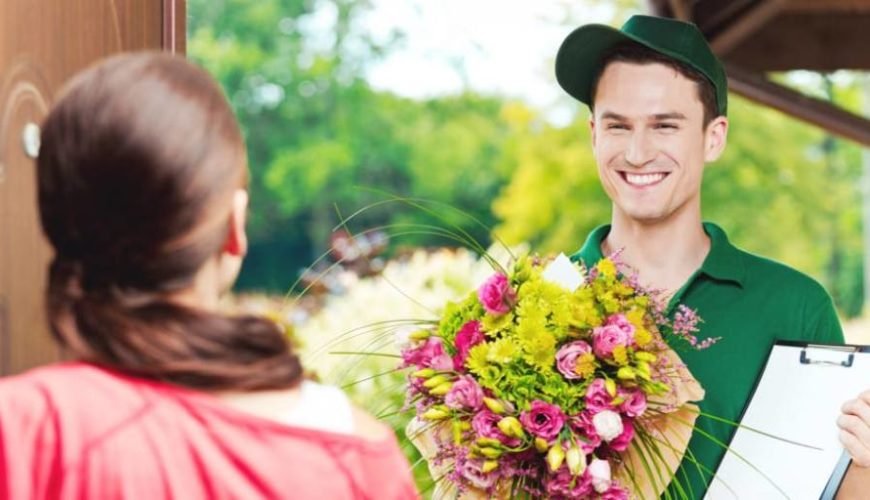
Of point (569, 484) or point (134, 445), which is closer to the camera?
point (134, 445)

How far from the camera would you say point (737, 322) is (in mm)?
2846

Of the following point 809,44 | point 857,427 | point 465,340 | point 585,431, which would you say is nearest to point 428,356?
point 465,340

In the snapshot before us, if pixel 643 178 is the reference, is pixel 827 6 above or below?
above

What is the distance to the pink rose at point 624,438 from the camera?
245 cm

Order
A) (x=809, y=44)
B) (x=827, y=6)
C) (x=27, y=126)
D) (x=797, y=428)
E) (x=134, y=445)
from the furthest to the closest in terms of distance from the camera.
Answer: (x=809, y=44) < (x=827, y=6) < (x=797, y=428) < (x=27, y=126) < (x=134, y=445)

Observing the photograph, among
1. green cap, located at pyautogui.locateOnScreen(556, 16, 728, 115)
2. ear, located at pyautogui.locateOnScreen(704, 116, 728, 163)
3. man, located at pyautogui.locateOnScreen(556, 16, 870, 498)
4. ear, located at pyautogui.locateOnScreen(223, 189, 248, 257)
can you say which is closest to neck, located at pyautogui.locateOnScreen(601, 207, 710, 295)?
man, located at pyautogui.locateOnScreen(556, 16, 870, 498)

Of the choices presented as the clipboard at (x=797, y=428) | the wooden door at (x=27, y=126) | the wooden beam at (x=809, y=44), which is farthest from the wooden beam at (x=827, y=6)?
the wooden door at (x=27, y=126)

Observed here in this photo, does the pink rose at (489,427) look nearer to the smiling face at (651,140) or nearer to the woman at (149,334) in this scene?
the smiling face at (651,140)

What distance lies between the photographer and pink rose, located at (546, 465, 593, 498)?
239 centimetres

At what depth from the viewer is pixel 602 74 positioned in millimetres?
2980

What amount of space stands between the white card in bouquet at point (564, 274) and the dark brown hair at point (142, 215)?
1.08 meters

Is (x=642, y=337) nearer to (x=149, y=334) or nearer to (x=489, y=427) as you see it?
(x=489, y=427)

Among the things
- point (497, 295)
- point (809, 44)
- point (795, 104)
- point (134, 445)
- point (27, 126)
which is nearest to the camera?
point (134, 445)

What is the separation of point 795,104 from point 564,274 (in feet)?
11.3
